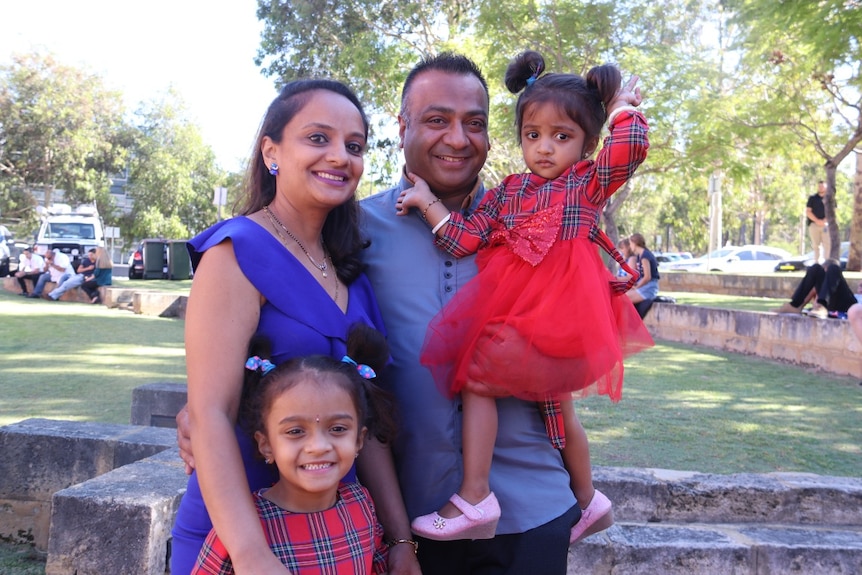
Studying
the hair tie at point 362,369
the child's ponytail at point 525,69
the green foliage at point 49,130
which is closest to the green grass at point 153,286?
the child's ponytail at point 525,69

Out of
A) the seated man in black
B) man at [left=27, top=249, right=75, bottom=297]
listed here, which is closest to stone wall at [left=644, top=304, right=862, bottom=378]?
the seated man in black

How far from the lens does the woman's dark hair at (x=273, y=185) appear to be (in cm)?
204

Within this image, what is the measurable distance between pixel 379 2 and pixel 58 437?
20.5 meters

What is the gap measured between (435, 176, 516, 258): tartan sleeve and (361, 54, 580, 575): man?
50 mm

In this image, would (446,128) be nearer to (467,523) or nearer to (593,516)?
(467,523)

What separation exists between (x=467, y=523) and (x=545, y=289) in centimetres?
72

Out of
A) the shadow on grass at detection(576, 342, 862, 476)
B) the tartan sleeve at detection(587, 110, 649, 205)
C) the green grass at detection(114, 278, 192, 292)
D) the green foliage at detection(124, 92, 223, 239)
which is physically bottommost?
the shadow on grass at detection(576, 342, 862, 476)

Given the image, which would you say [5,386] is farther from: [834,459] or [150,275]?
[150,275]

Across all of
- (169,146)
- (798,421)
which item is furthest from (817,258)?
(169,146)

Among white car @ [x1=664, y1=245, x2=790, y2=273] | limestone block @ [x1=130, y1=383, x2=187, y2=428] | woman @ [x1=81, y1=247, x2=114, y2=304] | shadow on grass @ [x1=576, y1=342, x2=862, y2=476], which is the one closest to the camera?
limestone block @ [x1=130, y1=383, x2=187, y2=428]

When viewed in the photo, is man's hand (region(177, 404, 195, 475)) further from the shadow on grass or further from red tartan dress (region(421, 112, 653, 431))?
the shadow on grass

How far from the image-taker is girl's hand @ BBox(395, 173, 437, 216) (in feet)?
7.82

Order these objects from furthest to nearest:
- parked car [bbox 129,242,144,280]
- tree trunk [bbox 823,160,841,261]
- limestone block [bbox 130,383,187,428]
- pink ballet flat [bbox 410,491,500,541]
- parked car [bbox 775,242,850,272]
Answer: parked car [bbox 775,242,850,272]
parked car [bbox 129,242,144,280]
tree trunk [bbox 823,160,841,261]
limestone block [bbox 130,383,187,428]
pink ballet flat [bbox 410,491,500,541]

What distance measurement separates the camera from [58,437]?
409 cm
